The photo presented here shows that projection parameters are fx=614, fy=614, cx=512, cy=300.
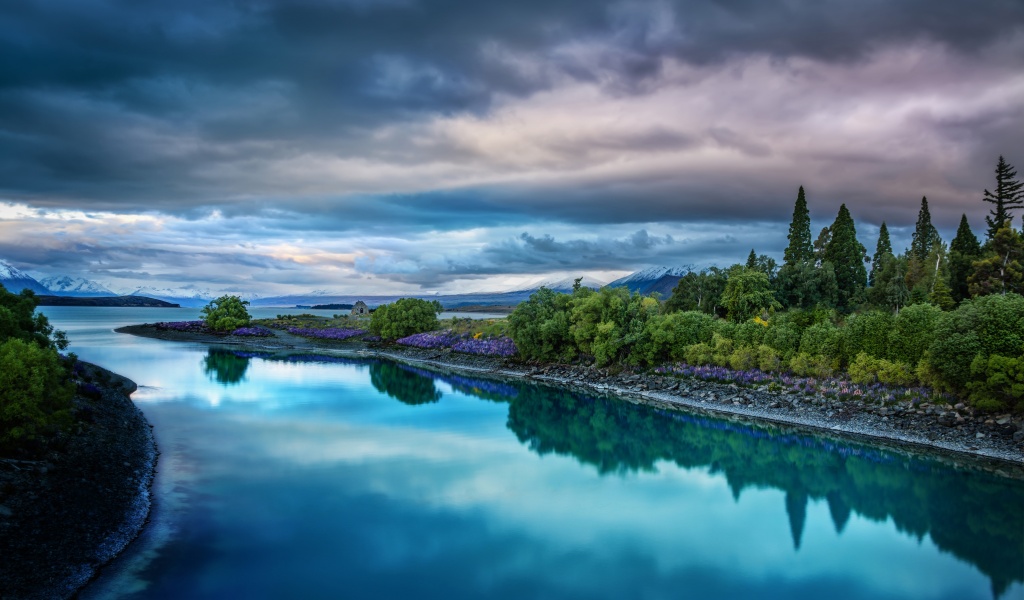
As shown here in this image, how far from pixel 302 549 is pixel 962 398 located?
26047 millimetres

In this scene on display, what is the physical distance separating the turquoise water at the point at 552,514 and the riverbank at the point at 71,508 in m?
0.71

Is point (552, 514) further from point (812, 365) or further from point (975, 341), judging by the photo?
point (812, 365)

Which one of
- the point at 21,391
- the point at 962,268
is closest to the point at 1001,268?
the point at 962,268

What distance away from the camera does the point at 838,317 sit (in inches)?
2037

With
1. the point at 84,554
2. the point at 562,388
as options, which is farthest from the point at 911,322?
the point at 84,554

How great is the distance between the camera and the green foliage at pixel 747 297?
51188mm

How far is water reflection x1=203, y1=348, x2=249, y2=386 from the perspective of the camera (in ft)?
162

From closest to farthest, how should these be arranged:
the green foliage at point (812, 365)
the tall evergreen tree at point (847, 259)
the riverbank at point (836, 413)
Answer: the riverbank at point (836, 413) < the green foliage at point (812, 365) < the tall evergreen tree at point (847, 259)

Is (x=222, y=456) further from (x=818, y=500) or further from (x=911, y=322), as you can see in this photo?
(x=911, y=322)

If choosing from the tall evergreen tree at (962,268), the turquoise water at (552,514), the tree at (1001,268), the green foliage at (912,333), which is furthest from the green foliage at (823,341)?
the tall evergreen tree at (962,268)

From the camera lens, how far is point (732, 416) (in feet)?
107

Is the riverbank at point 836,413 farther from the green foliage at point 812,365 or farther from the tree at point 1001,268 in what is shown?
the tree at point 1001,268

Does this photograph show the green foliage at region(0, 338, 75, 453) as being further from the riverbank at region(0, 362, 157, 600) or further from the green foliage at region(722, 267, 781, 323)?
the green foliage at region(722, 267, 781, 323)

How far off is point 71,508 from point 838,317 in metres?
53.3
